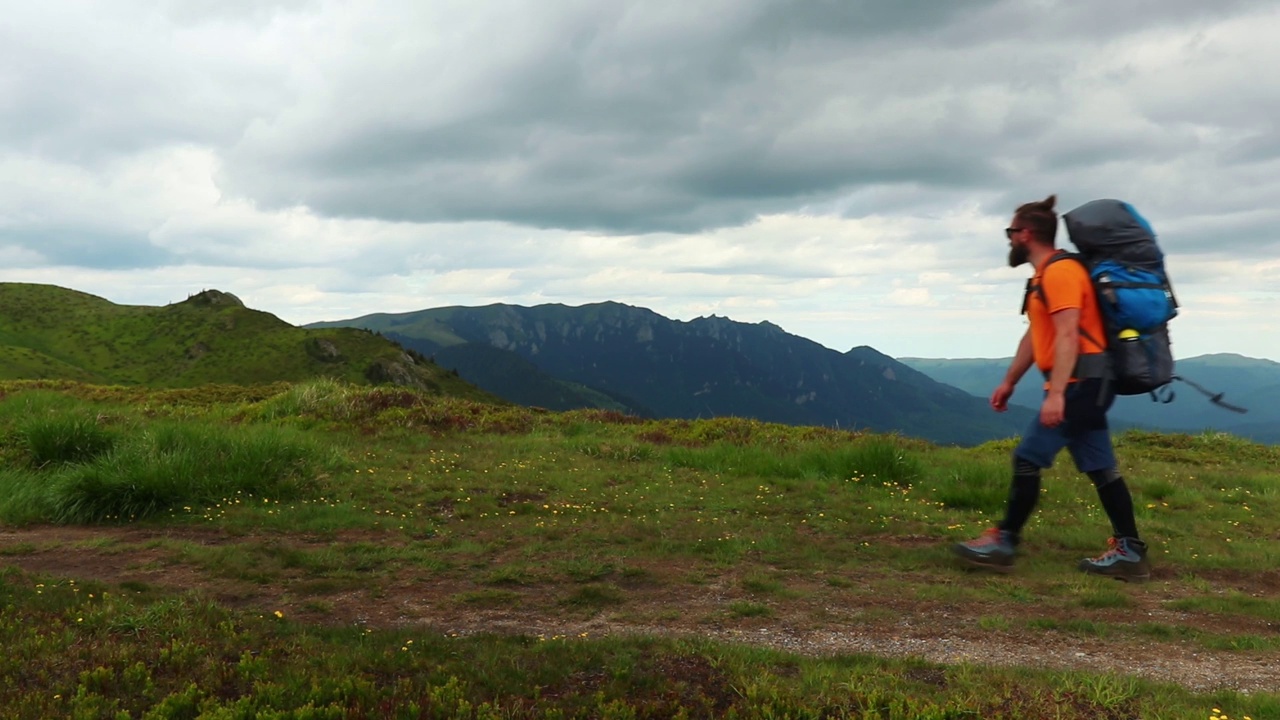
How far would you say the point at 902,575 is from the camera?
707 cm

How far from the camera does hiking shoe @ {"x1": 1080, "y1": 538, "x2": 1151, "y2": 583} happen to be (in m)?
6.87

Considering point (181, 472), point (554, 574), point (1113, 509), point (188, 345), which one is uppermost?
point (188, 345)

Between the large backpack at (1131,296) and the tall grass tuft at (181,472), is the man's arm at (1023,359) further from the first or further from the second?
the tall grass tuft at (181,472)

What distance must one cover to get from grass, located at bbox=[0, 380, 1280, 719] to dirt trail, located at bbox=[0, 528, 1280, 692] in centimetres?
5

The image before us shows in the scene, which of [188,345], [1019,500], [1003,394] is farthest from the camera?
[188,345]

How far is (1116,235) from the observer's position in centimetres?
655

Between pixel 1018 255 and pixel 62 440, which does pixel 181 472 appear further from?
pixel 1018 255

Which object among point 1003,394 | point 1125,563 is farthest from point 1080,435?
point 1125,563

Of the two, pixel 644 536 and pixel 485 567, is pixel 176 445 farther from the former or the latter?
pixel 644 536

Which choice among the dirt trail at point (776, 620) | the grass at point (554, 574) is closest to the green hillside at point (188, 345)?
the grass at point (554, 574)

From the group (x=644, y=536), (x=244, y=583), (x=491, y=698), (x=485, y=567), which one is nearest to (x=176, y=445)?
(x=244, y=583)

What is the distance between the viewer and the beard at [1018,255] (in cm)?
723

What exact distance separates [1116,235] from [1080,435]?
184 centimetres

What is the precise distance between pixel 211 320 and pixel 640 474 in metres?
134
